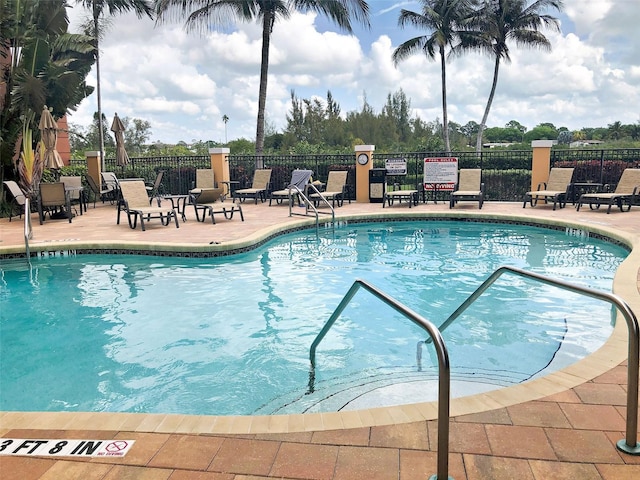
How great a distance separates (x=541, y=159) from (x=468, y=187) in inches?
88.1

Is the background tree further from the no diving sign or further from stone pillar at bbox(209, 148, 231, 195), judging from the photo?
the no diving sign

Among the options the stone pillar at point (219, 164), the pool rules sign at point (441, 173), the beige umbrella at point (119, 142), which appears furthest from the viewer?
the stone pillar at point (219, 164)

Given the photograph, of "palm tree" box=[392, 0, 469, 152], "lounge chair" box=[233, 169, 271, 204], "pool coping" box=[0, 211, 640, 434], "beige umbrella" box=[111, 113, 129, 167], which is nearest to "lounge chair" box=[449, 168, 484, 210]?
"lounge chair" box=[233, 169, 271, 204]

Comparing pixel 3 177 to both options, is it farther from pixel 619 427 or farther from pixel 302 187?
pixel 619 427

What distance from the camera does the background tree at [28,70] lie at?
1332cm

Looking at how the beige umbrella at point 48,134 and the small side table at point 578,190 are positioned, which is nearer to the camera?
the beige umbrella at point 48,134

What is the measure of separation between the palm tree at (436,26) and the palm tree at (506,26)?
2.57 ft

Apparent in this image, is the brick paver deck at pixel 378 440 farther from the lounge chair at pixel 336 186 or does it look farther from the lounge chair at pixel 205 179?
the lounge chair at pixel 205 179

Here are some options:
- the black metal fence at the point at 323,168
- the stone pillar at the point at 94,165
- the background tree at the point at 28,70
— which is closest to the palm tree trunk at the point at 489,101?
the black metal fence at the point at 323,168

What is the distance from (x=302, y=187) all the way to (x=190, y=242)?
5.28 meters

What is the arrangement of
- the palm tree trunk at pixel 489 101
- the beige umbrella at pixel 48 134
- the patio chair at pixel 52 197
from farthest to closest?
the palm tree trunk at pixel 489 101 < the beige umbrella at pixel 48 134 < the patio chair at pixel 52 197

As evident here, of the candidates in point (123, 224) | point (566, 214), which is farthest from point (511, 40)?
point (123, 224)

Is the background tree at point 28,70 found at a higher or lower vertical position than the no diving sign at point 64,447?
higher

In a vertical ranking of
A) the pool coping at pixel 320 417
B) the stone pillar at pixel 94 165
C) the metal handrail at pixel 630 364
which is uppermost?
the stone pillar at pixel 94 165
